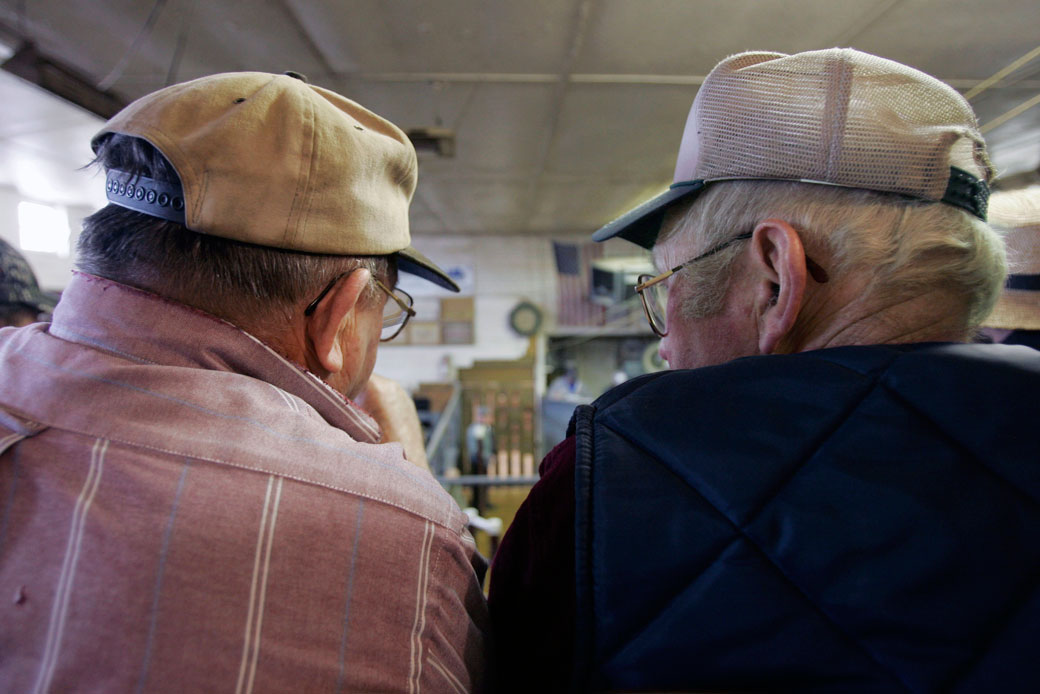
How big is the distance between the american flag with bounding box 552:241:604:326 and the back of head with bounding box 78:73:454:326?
8.31 m

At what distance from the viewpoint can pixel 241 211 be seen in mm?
653

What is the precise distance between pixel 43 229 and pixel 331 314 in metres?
9.42

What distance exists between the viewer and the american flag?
888cm

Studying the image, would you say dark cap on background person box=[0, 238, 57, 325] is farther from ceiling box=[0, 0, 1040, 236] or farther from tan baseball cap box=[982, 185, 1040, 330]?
tan baseball cap box=[982, 185, 1040, 330]

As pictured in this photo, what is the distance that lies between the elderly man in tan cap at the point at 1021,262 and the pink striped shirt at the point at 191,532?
68.0 inches

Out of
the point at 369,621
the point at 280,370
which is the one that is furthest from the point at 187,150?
the point at 369,621

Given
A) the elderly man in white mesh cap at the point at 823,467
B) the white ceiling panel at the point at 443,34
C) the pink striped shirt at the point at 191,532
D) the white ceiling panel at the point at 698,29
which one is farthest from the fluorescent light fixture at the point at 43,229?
the elderly man in white mesh cap at the point at 823,467

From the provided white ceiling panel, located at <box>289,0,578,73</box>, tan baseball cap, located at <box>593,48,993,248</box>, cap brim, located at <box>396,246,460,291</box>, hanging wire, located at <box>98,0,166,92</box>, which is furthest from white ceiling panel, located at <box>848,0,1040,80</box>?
hanging wire, located at <box>98,0,166,92</box>

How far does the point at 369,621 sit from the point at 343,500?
0.43 feet

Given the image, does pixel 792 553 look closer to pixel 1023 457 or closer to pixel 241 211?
pixel 1023 457

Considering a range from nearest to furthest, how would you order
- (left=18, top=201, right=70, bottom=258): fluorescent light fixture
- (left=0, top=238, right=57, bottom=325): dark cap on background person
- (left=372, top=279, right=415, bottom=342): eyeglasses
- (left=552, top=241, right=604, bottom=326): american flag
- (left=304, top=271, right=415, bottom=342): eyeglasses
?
(left=304, top=271, right=415, bottom=342): eyeglasses, (left=372, top=279, right=415, bottom=342): eyeglasses, (left=0, top=238, right=57, bottom=325): dark cap on background person, (left=18, top=201, right=70, bottom=258): fluorescent light fixture, (left=552, top=241, right=604, bottom=326): american flag

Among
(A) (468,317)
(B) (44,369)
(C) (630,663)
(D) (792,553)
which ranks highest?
(A) (468,317)

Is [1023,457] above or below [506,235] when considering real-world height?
below

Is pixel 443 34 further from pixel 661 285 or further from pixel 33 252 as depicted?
A: pixel 33 252
